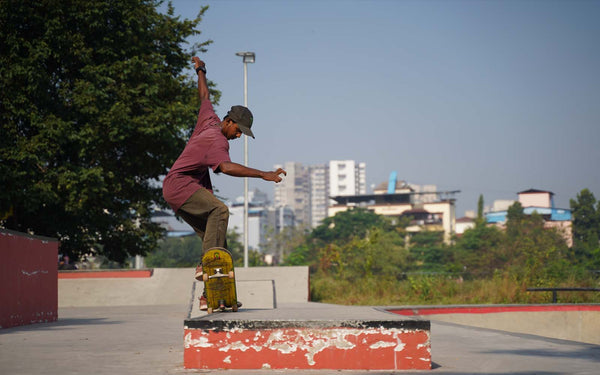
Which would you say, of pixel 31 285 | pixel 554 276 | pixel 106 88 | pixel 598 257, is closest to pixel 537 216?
pixel 598 257

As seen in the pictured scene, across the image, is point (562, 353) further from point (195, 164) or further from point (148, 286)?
point (148, 286)

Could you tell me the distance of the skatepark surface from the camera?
4742mm

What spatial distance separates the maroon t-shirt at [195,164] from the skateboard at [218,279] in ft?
2.08

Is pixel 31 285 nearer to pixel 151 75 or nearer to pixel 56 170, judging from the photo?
pixel 56 170

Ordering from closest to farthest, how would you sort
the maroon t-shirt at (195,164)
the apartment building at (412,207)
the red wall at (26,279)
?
the maroon t-shirt at (195,164), the red wall at (26,279), the apartment building at (412,207)

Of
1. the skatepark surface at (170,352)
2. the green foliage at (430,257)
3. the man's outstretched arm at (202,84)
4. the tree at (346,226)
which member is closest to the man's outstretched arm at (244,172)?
the skatepark surface at (170,352)

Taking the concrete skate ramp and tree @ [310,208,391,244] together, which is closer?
the concrete skate ramp

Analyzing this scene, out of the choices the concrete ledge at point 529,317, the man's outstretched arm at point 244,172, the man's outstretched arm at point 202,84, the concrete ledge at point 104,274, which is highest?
the man's outstretched arm at point 202,84

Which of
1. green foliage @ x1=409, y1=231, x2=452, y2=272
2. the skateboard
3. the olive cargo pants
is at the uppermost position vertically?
the olive cargo pants

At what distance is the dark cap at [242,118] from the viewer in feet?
19.0

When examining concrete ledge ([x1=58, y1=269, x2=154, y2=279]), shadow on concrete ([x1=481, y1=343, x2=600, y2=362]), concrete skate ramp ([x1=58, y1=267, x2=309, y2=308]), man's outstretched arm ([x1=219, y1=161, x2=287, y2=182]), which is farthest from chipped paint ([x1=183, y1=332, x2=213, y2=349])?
concrete ledge ([x1=58, y1=269, x2=154, y2=279])

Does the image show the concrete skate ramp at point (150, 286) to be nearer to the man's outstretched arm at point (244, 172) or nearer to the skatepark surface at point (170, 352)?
the skatepark surface at point (170, 352)

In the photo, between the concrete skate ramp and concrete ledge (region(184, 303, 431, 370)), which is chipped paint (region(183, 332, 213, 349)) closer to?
concrete ledge (region(184, 303, 431, 370))

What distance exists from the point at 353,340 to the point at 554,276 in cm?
1769
